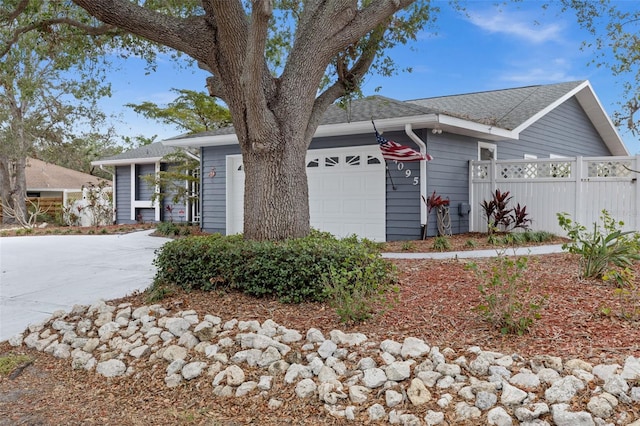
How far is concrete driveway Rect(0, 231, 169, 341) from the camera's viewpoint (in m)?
5.95

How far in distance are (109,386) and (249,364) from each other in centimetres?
113

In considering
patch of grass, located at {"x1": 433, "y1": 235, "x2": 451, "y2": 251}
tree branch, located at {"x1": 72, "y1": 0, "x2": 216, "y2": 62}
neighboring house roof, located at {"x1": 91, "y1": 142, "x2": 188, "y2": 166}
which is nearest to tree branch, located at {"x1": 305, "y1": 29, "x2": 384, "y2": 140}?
tree branch, located at {"x1": 72, "y1": 0, "x2": 216, "y2": 62}

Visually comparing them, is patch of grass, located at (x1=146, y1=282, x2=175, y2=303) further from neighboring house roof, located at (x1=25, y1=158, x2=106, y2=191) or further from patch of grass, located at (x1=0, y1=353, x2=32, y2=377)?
neighboring house roof, located at (x1=25, y1=158, x2=106, y2=191)

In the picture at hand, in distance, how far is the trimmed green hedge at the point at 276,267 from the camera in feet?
15.5

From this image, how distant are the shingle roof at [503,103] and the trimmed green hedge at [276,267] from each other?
6.48 meters

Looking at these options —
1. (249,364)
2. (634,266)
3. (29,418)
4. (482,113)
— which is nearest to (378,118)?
(482,113)

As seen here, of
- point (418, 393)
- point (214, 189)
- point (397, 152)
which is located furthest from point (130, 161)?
point (418, 393)

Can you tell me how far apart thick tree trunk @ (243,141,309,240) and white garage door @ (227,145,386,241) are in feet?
16.0

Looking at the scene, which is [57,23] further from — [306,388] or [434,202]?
[434,202]

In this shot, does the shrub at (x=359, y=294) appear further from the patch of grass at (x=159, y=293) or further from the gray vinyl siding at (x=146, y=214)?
the gray vinyl siding at (x=146, y=214)

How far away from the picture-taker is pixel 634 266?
19.0 feet

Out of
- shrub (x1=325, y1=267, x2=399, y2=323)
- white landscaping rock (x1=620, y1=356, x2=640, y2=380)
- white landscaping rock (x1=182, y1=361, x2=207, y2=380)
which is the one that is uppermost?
shrub (x1=325, y1=267, x2=399, y2=323)

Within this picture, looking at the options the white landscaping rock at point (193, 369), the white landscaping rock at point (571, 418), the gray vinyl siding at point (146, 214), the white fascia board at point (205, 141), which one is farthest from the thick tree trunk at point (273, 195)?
the gray vinyl siding at point (146, 214)

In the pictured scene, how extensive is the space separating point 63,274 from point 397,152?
6094 millimetres
